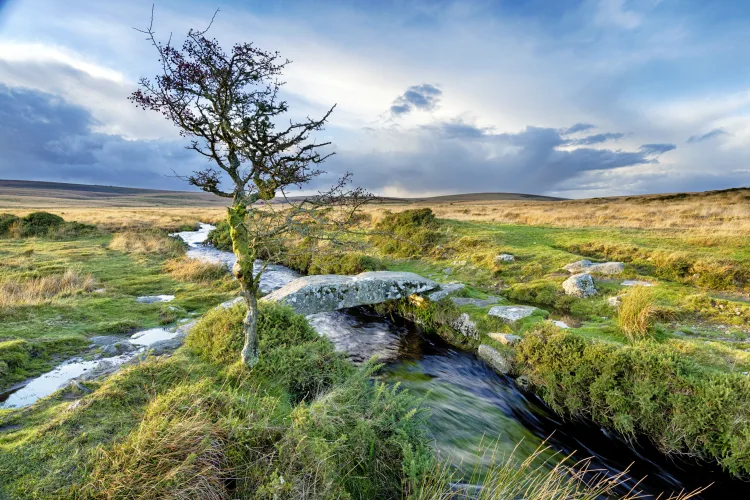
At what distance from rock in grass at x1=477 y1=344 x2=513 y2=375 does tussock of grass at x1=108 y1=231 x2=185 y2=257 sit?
19.3 m

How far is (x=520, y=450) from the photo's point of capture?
265 inches

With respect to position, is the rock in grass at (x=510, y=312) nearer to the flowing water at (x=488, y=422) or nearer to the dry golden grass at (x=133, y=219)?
the flowing water at (x=488, y=422)

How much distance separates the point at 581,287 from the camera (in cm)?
1266

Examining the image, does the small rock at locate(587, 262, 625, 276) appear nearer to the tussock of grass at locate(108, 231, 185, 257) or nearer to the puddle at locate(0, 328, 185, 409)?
the puddle at locate(0, 328, 185, 409)

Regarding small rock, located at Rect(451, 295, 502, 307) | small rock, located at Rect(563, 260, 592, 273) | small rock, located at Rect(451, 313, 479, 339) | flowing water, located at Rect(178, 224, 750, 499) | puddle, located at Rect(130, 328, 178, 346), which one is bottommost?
flowing water, located at Rect(178, 224, 750, 499)

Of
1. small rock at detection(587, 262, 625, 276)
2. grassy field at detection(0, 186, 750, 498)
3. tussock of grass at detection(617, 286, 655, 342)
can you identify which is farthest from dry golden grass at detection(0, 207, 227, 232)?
tussock of grass at detection(617, 286, 655, 342)

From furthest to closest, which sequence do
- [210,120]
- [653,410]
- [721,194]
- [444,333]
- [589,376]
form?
[721,194], [444,333], [589,376], [653,410], [210,120]

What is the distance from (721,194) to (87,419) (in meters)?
61.8

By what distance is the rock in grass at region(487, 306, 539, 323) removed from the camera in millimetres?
10281

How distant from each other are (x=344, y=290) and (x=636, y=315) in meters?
8.14

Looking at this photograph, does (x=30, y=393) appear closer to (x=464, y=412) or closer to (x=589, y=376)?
(x=464, y=412)

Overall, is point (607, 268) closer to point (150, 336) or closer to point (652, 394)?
point (652, 394)

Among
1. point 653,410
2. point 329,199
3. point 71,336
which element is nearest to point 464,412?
point 653,410

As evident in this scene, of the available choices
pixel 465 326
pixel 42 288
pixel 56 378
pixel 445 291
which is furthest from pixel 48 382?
pixel 445 291
